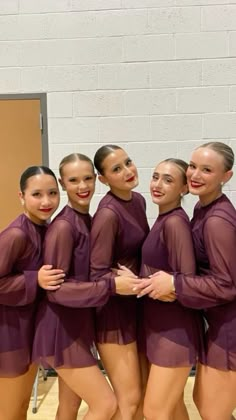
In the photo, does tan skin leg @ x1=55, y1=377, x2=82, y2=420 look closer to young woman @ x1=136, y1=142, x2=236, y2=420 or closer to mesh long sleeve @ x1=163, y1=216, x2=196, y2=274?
young woman @ x1=136, y1=142, x2=236, y2=420

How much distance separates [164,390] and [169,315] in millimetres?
277

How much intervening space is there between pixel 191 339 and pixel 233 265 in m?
0.34

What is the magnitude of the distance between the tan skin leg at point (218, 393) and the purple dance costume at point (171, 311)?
89 millimetres

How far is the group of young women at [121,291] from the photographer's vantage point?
168 cm

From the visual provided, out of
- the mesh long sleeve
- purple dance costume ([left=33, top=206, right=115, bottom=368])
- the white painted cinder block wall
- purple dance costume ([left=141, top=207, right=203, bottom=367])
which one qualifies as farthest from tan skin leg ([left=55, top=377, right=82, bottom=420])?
the white painted cinder block wall

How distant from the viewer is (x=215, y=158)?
169 centimetres

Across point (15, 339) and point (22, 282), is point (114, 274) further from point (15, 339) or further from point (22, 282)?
point (15, 339)

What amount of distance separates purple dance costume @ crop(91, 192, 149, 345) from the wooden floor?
3.22 feet

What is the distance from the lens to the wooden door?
3109 millimetres

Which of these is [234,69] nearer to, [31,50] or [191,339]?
[31,50]

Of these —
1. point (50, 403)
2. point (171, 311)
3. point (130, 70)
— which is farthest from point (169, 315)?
point (130, 70)

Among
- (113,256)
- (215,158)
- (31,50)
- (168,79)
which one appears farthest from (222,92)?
(113,256)

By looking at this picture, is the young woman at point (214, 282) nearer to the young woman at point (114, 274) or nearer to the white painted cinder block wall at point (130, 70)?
the young woman at point (114, 274)

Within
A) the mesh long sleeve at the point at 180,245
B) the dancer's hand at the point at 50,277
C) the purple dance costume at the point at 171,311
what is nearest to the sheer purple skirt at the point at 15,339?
the dancer's hand at the point at 50,277
